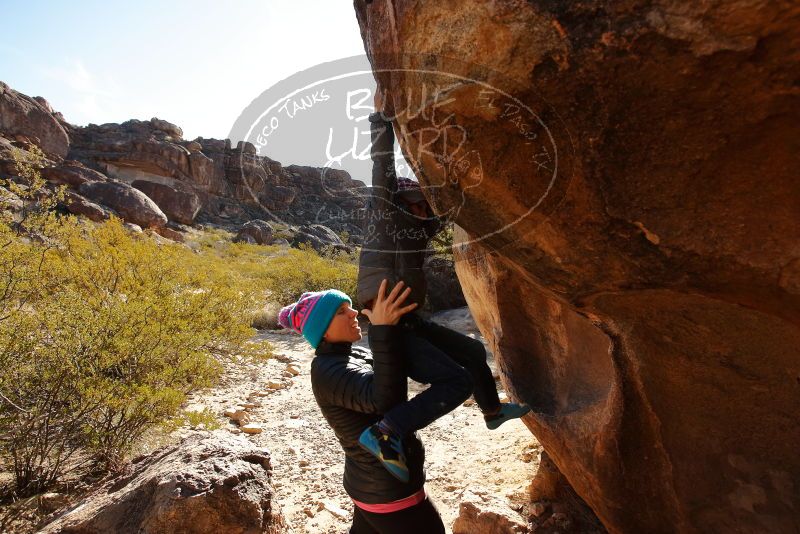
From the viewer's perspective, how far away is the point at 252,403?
484cm

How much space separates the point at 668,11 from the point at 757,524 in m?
1.81

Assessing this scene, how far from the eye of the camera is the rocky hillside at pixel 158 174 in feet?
64.7

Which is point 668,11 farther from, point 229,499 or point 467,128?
point 229,499

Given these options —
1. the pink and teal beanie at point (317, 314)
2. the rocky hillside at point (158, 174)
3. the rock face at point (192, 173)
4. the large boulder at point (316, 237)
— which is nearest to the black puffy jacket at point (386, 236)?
the pink and teal beanie at point (317, 314)

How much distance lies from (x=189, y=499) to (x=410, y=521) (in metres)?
1.14

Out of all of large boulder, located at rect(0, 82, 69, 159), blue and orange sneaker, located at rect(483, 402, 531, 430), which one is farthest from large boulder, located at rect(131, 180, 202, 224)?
blue and orange sneaker, located at rect(483, 402, 531, 430)

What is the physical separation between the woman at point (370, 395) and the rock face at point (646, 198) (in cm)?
51

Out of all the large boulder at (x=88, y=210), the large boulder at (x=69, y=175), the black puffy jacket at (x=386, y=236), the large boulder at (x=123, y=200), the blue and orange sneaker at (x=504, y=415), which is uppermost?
the large boulder at (x=69, y=175)

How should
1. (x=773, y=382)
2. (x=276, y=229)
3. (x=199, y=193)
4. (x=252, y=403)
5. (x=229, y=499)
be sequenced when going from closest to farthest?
(x=773, y=382), (x=229, y=499), (x=252, y=403), (x=276, y=229), (x=199, y=193)

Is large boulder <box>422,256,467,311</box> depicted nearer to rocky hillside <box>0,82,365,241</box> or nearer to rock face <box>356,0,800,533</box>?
rock face <box>356,0,800,533</box>

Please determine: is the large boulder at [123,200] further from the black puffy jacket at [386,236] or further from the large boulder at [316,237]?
the black puffy jacket at [386,236]

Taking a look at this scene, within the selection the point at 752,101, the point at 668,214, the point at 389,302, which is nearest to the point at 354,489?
the point at 389,302

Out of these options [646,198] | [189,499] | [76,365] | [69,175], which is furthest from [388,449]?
[69,175]

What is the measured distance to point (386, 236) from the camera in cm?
176
